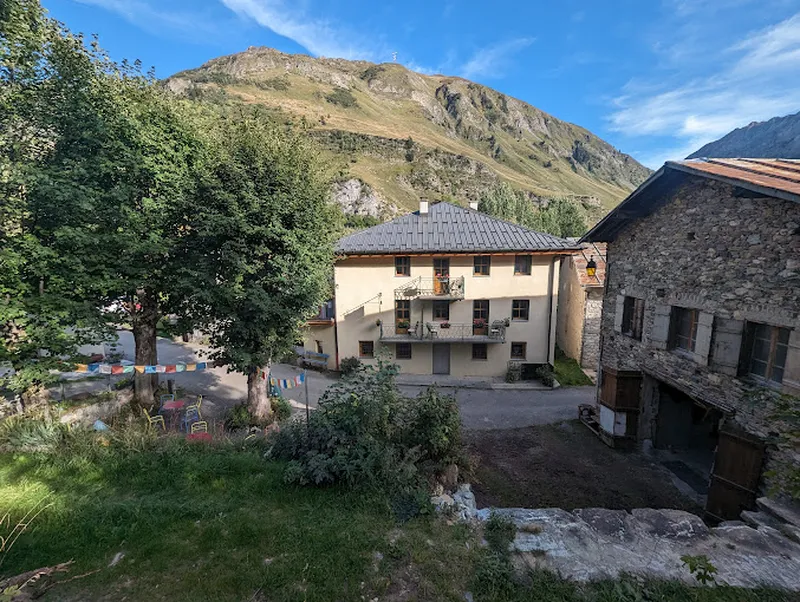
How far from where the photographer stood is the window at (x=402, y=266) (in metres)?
18.0

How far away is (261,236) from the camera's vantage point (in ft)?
35.7

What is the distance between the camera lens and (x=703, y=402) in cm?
895

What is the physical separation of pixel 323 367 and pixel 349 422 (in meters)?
13.4

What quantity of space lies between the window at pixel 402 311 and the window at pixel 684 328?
428 inches

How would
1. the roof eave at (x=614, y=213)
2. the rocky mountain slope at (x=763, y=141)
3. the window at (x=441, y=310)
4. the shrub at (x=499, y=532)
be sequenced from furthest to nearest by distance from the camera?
the rocky mountain slope at (x=763, y=141) → the window at (x=441, y=310) → the roof eave at (x=614, y=213) → the shrub at (x=499, y=532)

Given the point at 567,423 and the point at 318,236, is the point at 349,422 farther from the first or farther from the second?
the point at 567,423

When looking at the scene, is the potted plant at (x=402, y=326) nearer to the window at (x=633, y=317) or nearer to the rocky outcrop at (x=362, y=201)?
the window at (x=633, y=317)

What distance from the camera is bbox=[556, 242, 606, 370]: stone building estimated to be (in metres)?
18.9

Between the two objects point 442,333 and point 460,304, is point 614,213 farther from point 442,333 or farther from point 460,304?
point 442,333

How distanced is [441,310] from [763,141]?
78544 millimetres

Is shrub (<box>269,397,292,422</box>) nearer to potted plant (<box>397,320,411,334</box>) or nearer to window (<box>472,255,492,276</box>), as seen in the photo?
potted plant (<box>397,320,411,334</box>)

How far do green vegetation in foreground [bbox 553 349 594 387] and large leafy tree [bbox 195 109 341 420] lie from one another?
12.9m

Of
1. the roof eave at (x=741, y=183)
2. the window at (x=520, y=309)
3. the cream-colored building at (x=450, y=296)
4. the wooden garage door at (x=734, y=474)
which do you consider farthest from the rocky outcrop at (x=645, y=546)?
the window at (x=520, y=309)

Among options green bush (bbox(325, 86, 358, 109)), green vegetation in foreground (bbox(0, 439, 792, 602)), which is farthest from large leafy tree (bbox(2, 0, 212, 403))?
green bush (bbox(325, 86, 358, 109))
